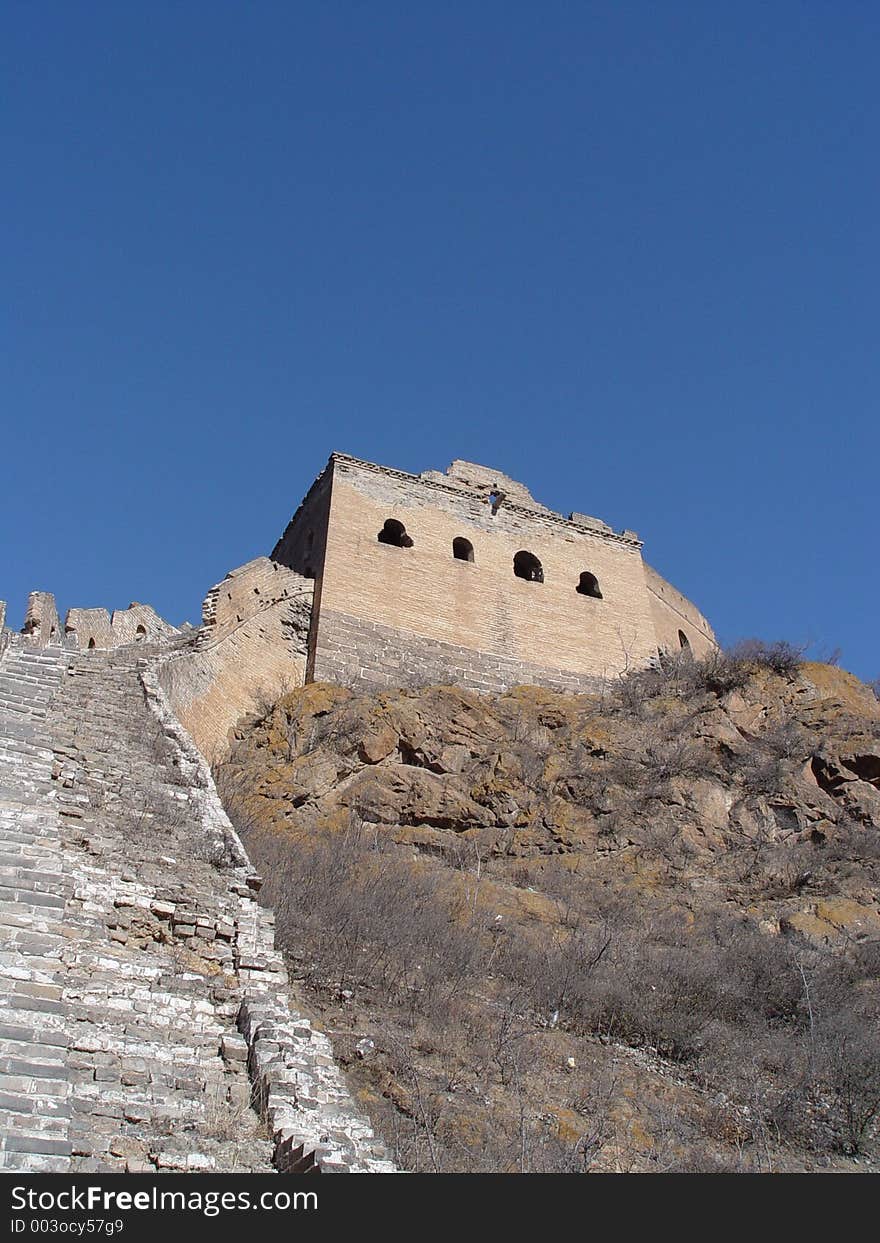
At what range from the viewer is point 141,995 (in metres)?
7.32

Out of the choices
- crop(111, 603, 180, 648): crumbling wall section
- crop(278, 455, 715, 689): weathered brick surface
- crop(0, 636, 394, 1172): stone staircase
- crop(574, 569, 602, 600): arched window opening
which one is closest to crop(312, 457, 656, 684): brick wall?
crop(278, 455, 715, 689): weathered brick surface

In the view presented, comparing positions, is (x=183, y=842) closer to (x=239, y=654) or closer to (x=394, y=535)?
(x=239, y=654)

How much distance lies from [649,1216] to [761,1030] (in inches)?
260

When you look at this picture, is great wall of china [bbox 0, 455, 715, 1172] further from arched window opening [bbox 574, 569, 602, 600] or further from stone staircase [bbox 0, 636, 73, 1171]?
arched window opening [bbox 574, 569, 602, 600]

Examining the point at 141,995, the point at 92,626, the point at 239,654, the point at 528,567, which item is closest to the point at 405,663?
the point at 239,654

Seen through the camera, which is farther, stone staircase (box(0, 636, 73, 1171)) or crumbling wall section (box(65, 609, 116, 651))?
crumbling wall section (box(65, 609, 116, 651))

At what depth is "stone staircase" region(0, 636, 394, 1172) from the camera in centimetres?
607

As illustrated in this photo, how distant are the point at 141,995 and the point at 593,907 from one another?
27.0 ft

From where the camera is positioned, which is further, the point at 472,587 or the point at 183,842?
the point at 472,587

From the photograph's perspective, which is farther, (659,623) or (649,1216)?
(659,623)

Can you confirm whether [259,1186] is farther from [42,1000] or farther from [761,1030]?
[761,1030]

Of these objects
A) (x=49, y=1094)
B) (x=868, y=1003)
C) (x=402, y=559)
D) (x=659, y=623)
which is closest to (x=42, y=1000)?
(x=49, y=1094)

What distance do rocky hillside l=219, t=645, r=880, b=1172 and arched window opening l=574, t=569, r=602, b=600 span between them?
3.14 meters

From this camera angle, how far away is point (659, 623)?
88.4 ft
